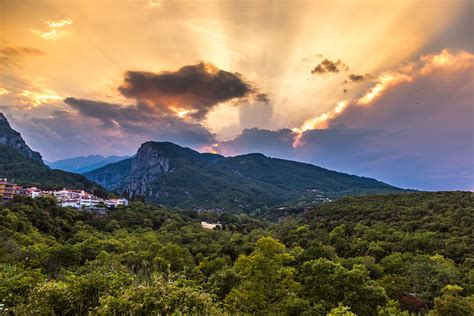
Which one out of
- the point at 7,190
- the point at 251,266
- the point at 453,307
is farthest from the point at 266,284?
the point at 7,190

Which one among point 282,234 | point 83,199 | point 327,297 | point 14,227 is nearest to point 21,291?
point 327,297

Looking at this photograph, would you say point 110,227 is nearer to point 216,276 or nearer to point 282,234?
point 282,234

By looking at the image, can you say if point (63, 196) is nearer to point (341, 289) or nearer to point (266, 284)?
point (266, 284)

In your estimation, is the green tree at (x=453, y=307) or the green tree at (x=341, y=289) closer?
the green tree at (x=341, y=289)

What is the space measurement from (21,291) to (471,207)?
77.3m

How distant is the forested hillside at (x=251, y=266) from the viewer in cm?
1296

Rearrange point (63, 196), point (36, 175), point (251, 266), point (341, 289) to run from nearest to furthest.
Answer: point (341, 289), point (251, 266), point (63, 196), point (36, 175)

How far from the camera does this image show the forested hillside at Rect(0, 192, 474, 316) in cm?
1296

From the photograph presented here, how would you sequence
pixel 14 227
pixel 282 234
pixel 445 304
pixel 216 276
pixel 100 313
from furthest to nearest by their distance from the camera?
pixel 282 234, pixel 14 227, pixel 216 276, pixel 445 304, pixel 100 313

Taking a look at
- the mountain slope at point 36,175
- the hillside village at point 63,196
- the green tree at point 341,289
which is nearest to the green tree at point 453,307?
the green tree at point 341,289

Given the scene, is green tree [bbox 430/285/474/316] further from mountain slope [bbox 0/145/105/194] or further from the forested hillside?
mountain slope [bbox 0/145/105/194]

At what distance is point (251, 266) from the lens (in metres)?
23.1

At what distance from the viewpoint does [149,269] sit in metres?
43.1

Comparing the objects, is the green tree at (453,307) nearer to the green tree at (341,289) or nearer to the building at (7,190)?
the green tree at (341,289)
